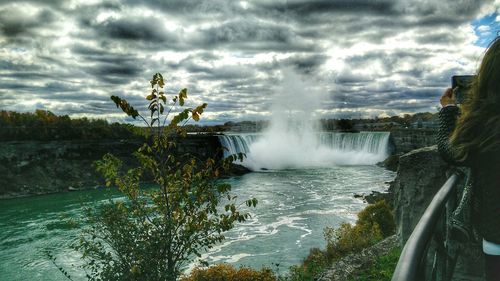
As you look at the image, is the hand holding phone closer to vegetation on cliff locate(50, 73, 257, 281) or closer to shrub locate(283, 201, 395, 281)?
vegetation on cliff locate(50, 73, 257, 281)

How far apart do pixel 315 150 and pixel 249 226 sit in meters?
55.1

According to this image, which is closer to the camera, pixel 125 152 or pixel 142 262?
pixel 142 262

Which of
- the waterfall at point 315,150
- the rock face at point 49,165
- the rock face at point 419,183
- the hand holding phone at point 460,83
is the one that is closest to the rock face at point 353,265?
the rock face at point 419,183

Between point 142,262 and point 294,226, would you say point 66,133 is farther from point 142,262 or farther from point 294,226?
point 142,262

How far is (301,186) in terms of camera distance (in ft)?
143

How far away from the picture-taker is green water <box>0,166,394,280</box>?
19453 millimetres

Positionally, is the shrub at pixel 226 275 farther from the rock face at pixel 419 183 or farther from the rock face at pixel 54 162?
the rock face at pixel 54 162

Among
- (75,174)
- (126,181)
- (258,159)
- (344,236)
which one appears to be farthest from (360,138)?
(126,181)

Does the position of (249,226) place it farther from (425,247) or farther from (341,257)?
(425,247)

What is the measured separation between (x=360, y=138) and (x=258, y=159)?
1827 cm

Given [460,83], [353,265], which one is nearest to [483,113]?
[460,83]

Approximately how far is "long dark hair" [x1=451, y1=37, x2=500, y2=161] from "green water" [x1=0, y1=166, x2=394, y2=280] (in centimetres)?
818

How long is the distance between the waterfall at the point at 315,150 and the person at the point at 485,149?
61.0m

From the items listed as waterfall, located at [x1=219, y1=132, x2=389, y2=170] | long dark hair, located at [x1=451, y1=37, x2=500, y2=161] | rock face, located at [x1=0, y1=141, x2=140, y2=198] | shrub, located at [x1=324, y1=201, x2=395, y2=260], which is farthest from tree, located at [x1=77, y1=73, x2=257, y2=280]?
waterfall, located at [x1=219, y1=132, x2=389, y2=170]
